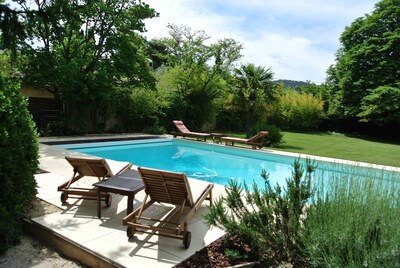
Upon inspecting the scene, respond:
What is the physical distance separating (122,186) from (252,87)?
1330 cm

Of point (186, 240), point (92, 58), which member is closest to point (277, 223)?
point (186, 240)

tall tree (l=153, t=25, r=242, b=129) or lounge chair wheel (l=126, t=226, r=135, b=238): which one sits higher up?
tall tree (l=153, t=25, r=242, b=129)

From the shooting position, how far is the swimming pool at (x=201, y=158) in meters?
9.62

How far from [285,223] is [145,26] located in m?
13.9

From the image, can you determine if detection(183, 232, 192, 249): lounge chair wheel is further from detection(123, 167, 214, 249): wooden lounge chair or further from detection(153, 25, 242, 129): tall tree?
detection(153, 25, 242, 129): tall tree

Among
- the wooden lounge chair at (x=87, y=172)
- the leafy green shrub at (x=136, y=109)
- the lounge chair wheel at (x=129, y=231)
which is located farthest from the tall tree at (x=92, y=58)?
the lounge chair wheel at (x=129, y=231)

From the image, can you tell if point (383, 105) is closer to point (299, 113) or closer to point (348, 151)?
point (299, 113)

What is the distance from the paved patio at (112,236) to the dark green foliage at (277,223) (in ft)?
1.97

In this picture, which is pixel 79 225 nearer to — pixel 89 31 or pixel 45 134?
pixel 45 134

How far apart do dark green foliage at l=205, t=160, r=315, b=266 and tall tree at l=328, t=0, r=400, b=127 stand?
22.6m

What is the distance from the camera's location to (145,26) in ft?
47.9

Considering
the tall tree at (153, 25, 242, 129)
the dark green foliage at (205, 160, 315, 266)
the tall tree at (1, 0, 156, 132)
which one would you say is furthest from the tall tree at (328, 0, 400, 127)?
the dark green foliage at (205, 160, 315, 266)

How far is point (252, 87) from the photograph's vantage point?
16.2 metres

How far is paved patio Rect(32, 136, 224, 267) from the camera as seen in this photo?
3.06 metres
